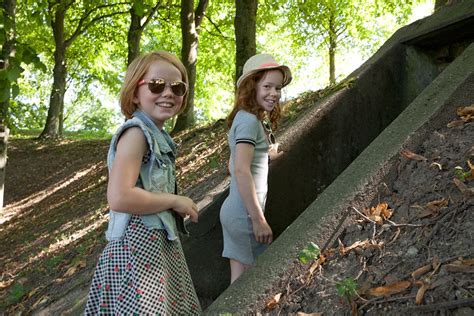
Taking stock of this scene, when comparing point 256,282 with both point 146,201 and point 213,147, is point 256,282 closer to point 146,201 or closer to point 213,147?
point 146,201

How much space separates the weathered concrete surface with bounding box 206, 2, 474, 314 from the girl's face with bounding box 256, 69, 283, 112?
0.73 meters

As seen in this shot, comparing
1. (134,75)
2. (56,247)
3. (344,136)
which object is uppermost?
(134,75)

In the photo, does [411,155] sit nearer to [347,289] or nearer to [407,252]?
[407,252]

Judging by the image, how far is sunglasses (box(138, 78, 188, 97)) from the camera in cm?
248

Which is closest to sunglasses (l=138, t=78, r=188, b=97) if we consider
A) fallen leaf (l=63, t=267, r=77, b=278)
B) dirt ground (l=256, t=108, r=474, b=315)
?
dirt ground (l=256, t=108, r=474, b=315)

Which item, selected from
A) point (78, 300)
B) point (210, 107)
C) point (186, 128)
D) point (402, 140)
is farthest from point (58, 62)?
point (402, 140)

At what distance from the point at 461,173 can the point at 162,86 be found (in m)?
1.58

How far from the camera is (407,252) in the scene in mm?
2328

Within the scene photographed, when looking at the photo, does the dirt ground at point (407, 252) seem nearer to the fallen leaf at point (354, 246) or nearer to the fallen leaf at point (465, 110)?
the fallen leaf at point (354, 246)

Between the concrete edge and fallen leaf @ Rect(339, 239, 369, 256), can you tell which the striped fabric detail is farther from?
fallen leaf @ Rect(339, 239, 369, 256)

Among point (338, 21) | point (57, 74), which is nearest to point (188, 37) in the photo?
point (57, 74)

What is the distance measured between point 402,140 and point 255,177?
38.4 inches

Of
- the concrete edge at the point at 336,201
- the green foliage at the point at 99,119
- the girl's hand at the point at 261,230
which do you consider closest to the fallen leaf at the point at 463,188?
the concrete edge at the point at 336,201

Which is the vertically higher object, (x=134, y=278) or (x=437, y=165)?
(x=437, y=165)
